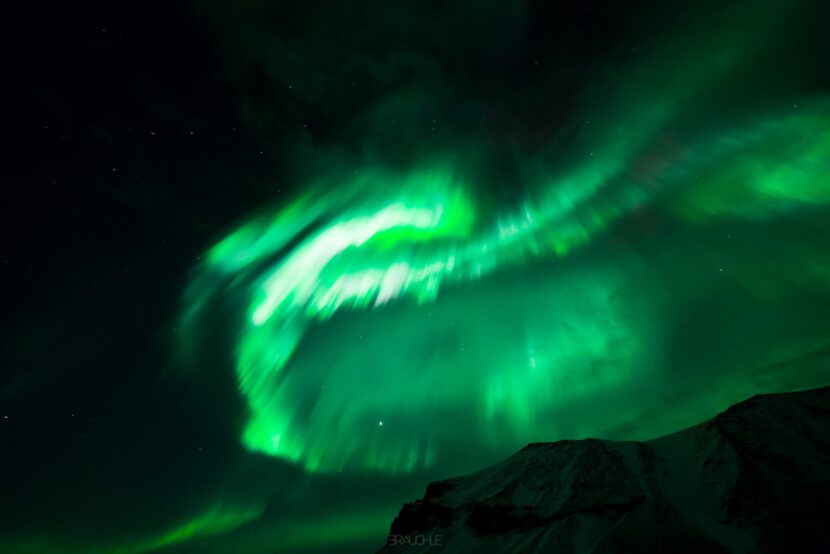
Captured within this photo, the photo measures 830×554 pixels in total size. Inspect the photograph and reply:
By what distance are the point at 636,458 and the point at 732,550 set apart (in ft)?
107

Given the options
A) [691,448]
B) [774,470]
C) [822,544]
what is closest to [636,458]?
[691,448]

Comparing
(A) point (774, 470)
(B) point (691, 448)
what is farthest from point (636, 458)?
(A) point (774, 470)

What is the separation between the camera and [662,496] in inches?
2968

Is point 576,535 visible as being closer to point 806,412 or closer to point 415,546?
point 415,546

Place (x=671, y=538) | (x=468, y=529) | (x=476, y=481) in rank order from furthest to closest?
(x=476, y=481)
(x=468, y=529)
(x=671, y=538)

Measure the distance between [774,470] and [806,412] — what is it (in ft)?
72.6

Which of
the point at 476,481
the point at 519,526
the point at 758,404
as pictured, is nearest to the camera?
the point at 519,526

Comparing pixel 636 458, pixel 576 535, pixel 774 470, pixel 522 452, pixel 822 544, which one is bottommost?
pixel 822 544

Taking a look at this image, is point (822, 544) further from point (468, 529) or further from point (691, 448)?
point (468, 529)

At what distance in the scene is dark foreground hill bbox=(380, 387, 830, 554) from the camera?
210ft

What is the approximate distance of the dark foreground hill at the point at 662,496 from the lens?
210 feet

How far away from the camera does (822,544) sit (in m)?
55.7

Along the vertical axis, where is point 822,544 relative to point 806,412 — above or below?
below

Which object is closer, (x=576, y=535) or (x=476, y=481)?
(x=576, y=535)
